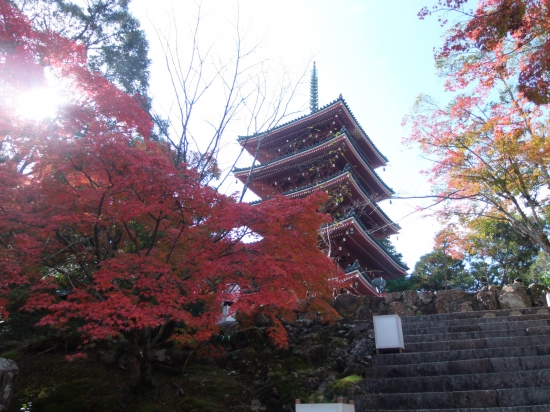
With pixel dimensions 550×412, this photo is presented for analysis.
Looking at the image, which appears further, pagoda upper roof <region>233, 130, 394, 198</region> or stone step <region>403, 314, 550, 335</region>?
pagoda upper roof <region>233, 130, 394, 198</region>

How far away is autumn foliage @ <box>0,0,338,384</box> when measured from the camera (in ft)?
18.1

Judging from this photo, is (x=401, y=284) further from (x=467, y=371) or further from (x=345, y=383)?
(x=345, y=383)

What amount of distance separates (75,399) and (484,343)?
6.68 metres

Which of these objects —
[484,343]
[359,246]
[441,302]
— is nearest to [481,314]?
[441,302]

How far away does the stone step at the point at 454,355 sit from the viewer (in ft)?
20.4

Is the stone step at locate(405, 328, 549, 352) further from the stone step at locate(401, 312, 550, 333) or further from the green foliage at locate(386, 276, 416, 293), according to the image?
the green foliage at locate(386, 276, 416, 293)

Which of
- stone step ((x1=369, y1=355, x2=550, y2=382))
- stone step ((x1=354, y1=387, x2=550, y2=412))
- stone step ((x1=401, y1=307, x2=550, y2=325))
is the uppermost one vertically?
stone step ((x1=401, y1=307, x2=550, y2=325))

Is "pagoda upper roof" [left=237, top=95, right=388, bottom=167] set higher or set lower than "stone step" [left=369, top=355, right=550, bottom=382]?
higher

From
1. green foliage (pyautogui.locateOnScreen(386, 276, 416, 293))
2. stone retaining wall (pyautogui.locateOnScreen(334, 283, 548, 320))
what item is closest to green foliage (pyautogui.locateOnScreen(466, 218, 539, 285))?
green foliage (pyautogui.locateOnScreen(386, 276, 416, 293))

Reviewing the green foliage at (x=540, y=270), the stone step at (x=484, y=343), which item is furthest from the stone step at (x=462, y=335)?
the green foliage at (x=540, y=270)

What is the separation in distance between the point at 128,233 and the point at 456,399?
5099 mm

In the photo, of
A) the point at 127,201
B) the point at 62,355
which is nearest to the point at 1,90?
the point at 127,201

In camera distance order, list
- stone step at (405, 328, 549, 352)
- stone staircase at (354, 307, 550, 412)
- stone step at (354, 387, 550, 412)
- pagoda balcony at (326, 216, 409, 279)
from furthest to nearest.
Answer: pagoda balcony at (326, 216, 409, 279), stone step at (405, 328, 549, 352), stone staircase at (354, 307, 550, 412), stone step at (354, 387, 550, 412)

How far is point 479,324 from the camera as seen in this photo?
Result: 7.72 m
